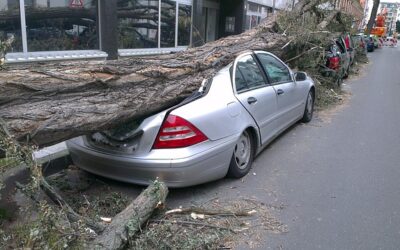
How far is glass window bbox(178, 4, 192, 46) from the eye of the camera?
580 inches

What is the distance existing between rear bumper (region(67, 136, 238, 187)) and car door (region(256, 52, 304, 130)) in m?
1.65

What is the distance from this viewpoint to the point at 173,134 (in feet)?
13.6

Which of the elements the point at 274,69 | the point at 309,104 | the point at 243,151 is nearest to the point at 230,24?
the point at 309,104

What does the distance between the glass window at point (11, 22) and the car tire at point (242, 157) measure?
520 centimetres

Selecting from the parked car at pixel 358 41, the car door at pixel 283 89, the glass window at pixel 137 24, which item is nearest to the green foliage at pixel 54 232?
the car door at pixel 283 89

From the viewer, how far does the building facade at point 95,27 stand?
839cm

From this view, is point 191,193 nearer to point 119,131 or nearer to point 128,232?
point 119,131

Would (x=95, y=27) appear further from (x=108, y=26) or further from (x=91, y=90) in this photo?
(x=91, y=90)

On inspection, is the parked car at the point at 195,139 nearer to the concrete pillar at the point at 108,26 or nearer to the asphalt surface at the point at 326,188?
the asphalt surface at the point at 326,188

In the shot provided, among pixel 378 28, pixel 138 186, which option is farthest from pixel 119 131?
pixel 378 28

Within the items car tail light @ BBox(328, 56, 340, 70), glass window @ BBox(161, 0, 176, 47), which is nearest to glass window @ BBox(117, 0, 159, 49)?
glass window @ BBox(161, 0, 176, 47)

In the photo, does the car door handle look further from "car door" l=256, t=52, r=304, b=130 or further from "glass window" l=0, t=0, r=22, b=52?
"glass window" l=0, t=0, r=22, b=52

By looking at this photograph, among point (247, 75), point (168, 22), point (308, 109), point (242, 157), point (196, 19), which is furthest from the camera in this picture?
point (196, 19)

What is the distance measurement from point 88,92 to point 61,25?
5943 millimetres
